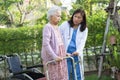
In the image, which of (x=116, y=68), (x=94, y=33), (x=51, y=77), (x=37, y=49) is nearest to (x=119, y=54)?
(x=116, y=68)

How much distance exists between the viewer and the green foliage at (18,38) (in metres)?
7.02

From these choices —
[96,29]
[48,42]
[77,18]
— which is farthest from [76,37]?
[96,29]

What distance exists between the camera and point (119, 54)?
6141 mm

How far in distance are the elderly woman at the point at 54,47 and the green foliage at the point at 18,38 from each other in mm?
2960

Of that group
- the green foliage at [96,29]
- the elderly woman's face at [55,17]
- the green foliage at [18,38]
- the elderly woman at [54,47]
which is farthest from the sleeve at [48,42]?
the green foliage at [96,29]

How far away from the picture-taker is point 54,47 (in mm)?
3998

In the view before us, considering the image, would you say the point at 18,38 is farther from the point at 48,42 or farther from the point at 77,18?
the point at 48,42

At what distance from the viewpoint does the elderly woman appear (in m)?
3.88

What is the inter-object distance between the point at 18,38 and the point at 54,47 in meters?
3.17

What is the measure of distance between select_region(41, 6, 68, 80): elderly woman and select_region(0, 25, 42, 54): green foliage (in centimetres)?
296

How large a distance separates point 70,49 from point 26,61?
3047 millimetres

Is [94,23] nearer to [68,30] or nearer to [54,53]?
[68,30]

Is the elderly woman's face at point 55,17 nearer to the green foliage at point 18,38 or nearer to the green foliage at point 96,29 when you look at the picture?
the green foliage at point 18,38

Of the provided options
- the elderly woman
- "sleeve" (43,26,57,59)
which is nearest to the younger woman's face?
the elderly woman
